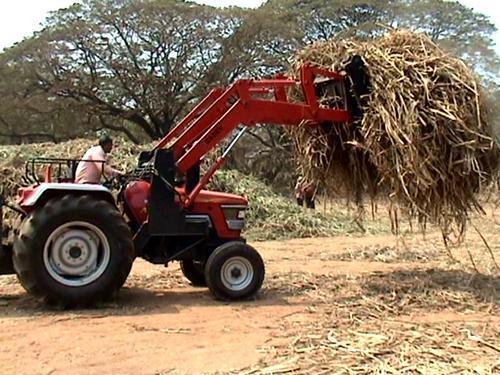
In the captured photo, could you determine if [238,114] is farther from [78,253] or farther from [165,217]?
[78,253]

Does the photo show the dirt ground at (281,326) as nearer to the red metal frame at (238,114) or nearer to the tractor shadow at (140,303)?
the tractor shadow at (140,303)

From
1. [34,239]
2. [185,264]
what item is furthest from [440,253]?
[34,239]

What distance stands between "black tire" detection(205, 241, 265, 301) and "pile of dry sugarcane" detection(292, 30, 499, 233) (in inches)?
70.7

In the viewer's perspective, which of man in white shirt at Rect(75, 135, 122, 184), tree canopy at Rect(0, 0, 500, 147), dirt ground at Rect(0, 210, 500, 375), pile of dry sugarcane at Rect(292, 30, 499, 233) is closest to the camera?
dirt ground at Rect(0, 210, 500, 375)

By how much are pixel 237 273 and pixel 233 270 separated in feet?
0.21

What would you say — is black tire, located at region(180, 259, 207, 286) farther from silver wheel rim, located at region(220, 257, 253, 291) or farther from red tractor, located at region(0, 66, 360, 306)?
silver wheel rim, located at region(220, 257, 253, 291)

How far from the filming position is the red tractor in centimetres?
798

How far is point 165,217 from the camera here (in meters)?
8.66

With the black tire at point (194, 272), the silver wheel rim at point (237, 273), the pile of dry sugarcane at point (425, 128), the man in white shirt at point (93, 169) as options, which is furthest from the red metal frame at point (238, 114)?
the black tire at point (194, 272)

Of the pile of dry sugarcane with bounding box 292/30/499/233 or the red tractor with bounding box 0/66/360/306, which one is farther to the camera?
the pile of dry sugarcane with bounding box 292/30/499/233

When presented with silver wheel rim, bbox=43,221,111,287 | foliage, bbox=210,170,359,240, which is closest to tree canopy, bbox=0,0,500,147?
foliage, bbox=210,170,359,240

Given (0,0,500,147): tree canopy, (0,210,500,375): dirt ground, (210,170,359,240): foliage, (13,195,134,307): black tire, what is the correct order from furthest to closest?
1. (0,0,500,147): tree canopy
2. (210,170,359,240): foliage
3. (13,195,134,307): black tire
4. (0,210,500,375): dirt ground

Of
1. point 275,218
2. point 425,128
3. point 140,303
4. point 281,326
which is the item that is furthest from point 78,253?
point 275,218

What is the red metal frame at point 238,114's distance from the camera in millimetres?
8875
